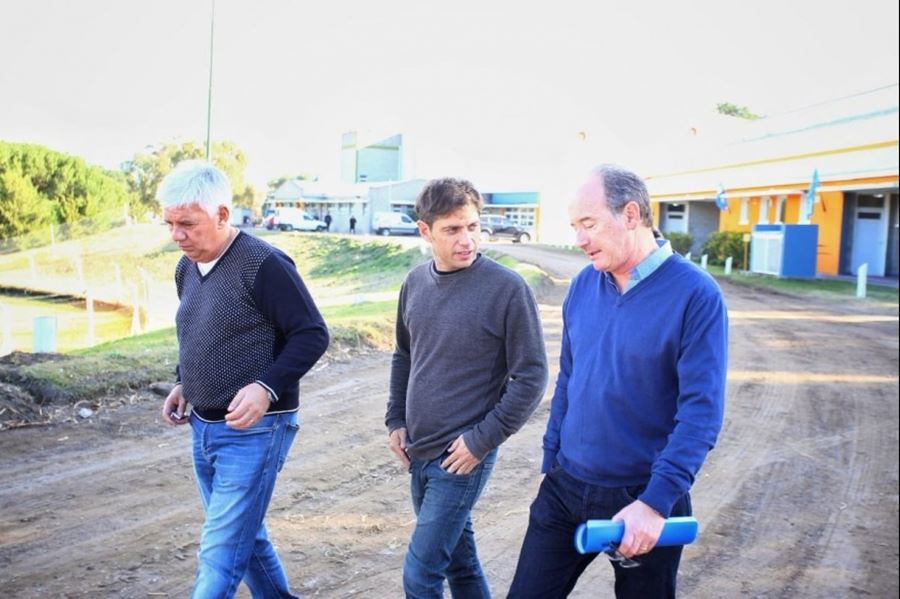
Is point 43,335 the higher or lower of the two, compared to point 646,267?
lower

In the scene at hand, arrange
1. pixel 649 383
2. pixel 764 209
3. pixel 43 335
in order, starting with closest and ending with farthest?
pixel 649 383 → pixel 43 335 → pixel 764 209

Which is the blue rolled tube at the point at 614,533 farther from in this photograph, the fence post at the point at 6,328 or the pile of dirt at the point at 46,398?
the fence post at the point at 6,328

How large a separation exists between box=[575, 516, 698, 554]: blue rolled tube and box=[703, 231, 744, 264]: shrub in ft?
89.7

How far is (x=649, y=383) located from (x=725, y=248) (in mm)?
27904

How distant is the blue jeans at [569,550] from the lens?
2.64m

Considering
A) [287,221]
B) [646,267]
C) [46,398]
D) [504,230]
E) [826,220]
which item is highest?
[826,220]

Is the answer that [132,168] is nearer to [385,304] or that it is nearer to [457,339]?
[385,304]

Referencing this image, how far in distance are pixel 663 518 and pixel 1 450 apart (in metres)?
5.51

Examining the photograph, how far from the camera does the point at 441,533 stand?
305cm

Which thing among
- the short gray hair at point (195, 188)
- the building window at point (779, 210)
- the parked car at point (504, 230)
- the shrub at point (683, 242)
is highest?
the building window at point (779, 210)

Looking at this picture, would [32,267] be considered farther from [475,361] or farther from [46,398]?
[475,361]

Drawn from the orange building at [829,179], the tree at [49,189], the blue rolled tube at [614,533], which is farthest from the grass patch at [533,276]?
the blue rolled tube at [614,533]

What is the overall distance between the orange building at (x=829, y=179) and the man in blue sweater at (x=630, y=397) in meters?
23.1

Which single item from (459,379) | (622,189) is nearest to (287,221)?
(459,379)
